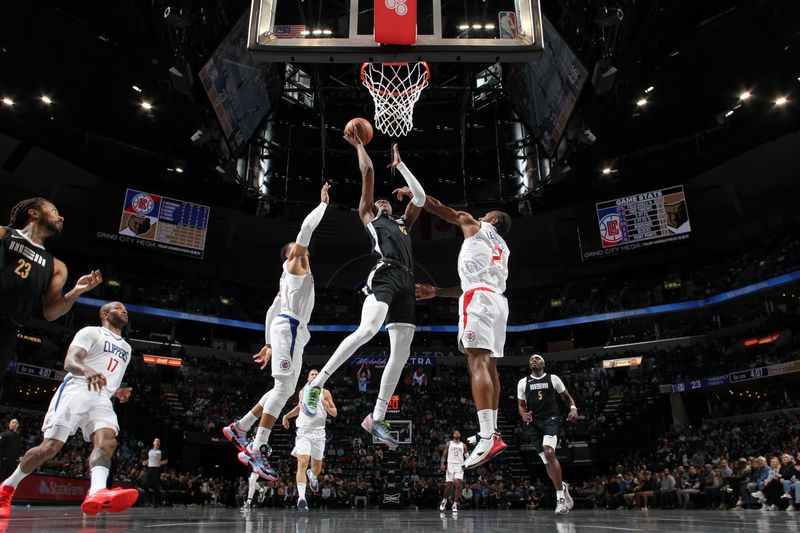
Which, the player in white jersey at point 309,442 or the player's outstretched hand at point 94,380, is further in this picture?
the player in white jersey at point 309,442

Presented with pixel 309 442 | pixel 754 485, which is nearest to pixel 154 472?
pixel 309 442

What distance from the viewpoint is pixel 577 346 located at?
35.0 metres

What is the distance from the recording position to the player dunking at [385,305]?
5688 millimetres

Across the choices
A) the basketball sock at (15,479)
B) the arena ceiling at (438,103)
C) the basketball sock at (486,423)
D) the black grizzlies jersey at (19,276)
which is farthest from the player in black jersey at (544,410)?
the arena ceiling at (438,103)

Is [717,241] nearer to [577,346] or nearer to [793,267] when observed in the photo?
[793,267]

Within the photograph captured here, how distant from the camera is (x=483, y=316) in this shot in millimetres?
5668

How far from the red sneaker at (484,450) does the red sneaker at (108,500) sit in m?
2.80

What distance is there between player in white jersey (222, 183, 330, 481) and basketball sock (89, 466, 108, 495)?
135 cm

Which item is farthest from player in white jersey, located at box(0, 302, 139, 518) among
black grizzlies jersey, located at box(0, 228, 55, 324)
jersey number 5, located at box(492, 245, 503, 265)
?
jersey number 5, located at box(492, 245, 503, 265)

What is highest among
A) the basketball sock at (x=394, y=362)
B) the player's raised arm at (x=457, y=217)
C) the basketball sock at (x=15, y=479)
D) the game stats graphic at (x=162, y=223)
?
the game stats graphic at (x=162, y=223)

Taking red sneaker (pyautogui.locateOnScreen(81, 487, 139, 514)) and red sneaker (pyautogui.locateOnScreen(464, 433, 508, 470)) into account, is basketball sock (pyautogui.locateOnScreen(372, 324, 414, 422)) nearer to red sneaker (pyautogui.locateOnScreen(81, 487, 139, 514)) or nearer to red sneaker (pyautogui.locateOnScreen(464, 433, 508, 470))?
red sneaker (pyautogui.locateOnScreen(464, 433, 508, 470))

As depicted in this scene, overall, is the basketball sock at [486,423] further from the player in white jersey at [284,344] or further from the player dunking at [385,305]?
the player in white jersey at [284,344]

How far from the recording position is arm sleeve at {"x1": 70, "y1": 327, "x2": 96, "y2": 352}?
5.42 metres

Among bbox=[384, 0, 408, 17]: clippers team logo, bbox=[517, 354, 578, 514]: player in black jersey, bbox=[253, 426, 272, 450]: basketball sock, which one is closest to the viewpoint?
bbox=[253, 426, 272, 450]: basketball sock
